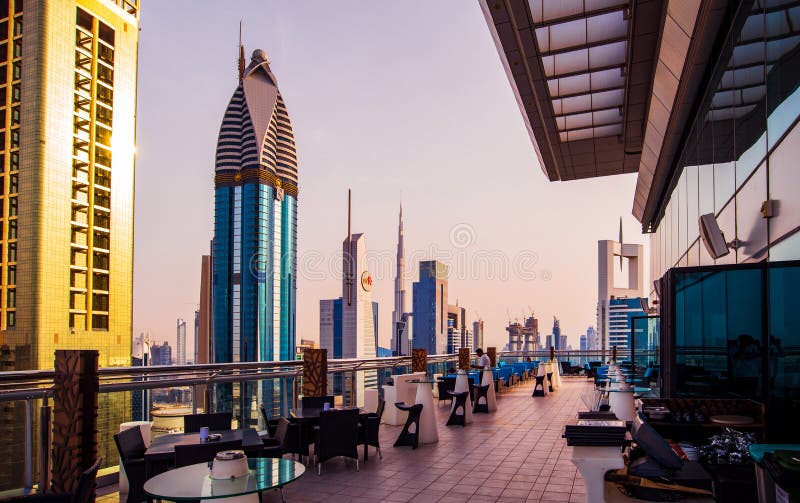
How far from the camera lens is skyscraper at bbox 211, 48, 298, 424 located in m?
128

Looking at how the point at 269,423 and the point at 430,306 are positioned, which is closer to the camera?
the point at 269,423

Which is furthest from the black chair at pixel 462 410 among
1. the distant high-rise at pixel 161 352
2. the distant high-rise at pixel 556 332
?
the distant high-rise at pixel 556 332

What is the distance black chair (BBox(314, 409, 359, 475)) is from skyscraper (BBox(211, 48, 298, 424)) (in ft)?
402

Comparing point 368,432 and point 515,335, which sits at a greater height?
point 368,432

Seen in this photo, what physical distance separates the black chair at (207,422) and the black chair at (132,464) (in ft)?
2.95

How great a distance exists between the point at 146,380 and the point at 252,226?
12338 centimetres

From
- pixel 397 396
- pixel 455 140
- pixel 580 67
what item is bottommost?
pixel 397 396

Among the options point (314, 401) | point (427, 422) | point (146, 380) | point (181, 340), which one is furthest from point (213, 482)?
point (181, 340)

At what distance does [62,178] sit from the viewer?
85.0m

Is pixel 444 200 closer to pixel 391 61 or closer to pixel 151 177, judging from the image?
pixel 391 61

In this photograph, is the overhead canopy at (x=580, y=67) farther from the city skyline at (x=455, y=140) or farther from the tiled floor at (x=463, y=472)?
the tiled floor at (x=463, y=472)

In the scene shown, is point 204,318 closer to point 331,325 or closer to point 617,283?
point 331,325

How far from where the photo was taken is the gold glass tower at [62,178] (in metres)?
80.5

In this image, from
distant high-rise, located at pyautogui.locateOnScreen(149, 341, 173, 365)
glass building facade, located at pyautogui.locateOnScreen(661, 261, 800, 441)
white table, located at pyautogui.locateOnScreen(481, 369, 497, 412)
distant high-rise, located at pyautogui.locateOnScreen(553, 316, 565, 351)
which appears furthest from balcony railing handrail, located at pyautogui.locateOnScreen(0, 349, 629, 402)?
distant high-rise, located at pyautogui.locateOnScreen(553, 316, 565, 351)
